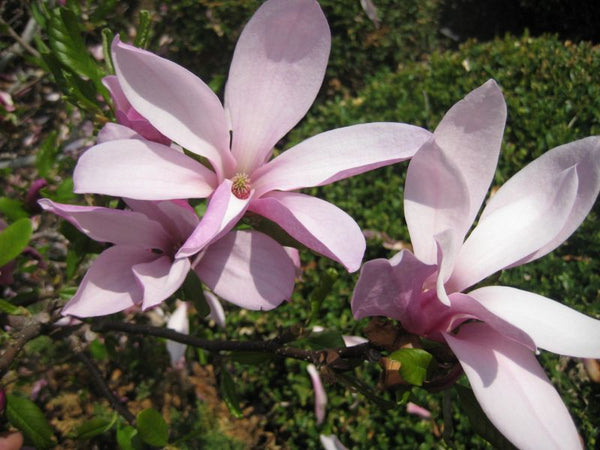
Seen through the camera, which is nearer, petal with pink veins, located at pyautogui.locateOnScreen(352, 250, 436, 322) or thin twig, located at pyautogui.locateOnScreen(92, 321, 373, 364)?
petal with pink veins, located at pyautogui.locateOnScreen(352, 250, 436, 322)

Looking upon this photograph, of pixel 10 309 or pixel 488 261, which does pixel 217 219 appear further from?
pixel 10 309

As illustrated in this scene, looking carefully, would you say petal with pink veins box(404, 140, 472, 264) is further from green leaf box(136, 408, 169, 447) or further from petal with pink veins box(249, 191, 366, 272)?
green leaf box(136, 408, 169, 447)

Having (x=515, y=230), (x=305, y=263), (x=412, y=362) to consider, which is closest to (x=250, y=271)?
(x=412, y=362)

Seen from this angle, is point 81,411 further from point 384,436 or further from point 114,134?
point 114,134

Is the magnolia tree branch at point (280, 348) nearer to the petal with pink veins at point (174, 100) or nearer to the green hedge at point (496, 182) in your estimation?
the petal with pink veins at point (174, 100)

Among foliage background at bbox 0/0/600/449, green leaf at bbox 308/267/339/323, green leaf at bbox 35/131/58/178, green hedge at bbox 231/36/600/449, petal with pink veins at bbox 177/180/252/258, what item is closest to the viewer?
petal with pink veins at bbox 177/180/252/258

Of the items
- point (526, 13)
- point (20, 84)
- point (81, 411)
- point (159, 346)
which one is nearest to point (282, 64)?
point (81, 411)

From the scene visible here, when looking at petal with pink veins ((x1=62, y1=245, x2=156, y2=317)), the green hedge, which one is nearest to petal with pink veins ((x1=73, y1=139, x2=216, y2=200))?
petal with pink veins ((x1=62, y1=245, x2=156, y2=317))
